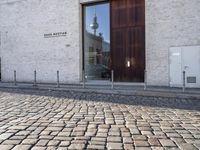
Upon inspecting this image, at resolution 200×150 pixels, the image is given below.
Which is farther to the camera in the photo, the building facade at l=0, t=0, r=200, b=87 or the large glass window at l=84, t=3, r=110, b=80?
the large glass window at l=84, t=3, r=110, b=80

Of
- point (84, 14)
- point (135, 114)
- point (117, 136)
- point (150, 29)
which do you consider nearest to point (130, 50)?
point (150, 29)

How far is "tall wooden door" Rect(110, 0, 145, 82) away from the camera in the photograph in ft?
50.8

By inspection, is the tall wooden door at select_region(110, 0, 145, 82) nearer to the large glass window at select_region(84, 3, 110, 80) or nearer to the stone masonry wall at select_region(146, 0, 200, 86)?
the stone masonry wall at select_region(146, 0, 200, 86)

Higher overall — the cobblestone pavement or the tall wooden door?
the tall wooden door

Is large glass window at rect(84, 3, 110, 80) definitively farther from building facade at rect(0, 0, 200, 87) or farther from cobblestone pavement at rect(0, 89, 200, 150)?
cobblestone pavement at rect(0, 89, 200, 150)

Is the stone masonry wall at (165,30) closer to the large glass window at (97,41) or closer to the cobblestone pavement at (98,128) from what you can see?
the large glass window at (97,41)

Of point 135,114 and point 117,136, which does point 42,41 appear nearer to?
point 135,114

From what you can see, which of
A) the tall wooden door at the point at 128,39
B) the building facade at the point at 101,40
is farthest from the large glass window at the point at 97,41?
the tall wooden door at the point at 128,39

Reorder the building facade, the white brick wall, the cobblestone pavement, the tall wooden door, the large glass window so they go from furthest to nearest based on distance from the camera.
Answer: the white brick wall → the large glass window → the tall wooden door → the building facade → the cobblestone pavement

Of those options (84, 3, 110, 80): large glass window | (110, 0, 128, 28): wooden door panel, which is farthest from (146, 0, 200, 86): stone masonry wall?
(84, 3, 110, 80): large glass window

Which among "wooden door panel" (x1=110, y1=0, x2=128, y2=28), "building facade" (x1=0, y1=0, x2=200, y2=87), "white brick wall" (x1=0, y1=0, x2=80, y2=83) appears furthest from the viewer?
"white brick wall" (x1=0, y1=0, x2=80, y2=83)

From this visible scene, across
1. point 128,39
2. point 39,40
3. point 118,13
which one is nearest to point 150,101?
point 128,39

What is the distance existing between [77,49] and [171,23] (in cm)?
634

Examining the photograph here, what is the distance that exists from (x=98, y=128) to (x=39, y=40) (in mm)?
14115
